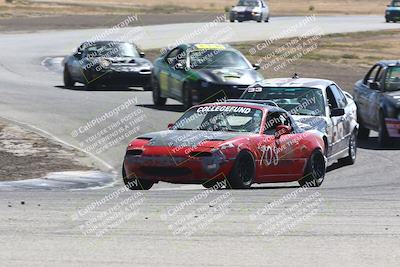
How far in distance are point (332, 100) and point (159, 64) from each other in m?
8.14

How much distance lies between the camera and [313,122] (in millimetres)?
17906

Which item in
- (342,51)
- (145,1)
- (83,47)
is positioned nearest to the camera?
(83,47)

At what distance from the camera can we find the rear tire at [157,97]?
26562mm

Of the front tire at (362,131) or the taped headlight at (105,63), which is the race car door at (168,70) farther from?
the front tire at (362,131)

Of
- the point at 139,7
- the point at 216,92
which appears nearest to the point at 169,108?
the point at 216,92

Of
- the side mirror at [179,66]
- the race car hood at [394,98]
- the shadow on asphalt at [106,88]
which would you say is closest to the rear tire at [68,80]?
the shadow on asphalt at [106,88]

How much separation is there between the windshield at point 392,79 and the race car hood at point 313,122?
4.15 metres

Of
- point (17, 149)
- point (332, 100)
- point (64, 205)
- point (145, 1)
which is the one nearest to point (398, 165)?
point (332, 100)

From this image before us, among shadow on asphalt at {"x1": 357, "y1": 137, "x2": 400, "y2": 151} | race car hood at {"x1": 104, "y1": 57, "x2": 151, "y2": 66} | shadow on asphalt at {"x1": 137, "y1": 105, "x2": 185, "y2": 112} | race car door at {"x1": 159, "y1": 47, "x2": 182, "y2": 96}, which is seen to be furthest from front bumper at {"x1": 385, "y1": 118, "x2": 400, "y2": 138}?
race car hood at {"x1": 104, "y1": 57, "x2": 151, "y2": 66}

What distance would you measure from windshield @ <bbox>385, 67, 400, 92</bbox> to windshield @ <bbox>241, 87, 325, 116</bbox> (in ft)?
12.0

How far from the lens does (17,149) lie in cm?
1972

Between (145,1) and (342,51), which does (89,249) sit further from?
(145,1)

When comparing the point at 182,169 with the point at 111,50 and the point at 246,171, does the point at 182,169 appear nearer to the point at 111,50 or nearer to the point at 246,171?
the point at 246,171

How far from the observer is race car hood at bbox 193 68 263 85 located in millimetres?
24562
